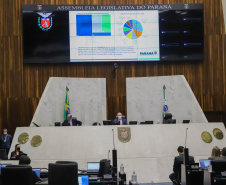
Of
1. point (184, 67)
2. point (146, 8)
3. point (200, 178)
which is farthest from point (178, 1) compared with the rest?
point (200, 178)

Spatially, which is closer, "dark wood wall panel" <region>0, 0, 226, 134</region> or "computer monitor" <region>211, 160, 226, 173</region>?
"computer monitor" <region>211, 160, 226, 173</region>

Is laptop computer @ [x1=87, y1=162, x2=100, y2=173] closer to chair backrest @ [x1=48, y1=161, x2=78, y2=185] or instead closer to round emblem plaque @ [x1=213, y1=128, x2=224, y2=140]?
chair backrest @ [x1=48, y1=161, x2=78, y2=185]

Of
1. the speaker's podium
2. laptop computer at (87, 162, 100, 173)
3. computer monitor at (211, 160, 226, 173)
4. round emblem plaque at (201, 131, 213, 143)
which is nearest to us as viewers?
computer monitor at (211, 160, 226, 173)

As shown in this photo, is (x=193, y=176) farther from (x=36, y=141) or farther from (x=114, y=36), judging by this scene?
(x=114, y=36)

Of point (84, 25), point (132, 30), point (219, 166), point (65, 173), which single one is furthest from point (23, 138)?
point (65, 173)

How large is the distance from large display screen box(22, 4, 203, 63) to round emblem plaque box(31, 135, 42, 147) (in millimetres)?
6294

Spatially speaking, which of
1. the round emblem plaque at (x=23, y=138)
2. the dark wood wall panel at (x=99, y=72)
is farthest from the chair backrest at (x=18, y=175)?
the dark wood wall panel at (x=99, y=72)

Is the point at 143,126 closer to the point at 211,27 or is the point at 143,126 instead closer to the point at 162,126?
the point at 162,126

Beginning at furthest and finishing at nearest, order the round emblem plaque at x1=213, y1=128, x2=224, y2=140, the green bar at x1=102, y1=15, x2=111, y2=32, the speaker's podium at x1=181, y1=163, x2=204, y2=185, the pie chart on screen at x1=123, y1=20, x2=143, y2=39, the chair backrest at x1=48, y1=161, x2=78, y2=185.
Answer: the pie chart on screen at x1=123, y1=20, x2=143, y2=39 → the green bar at x1=102, y1=15, x2=111, y2=32 → the round emblem plaque at x1=213, y1=128, x2=224, y2=140 → the speaker's podium at x1=181, y1=163, x2=204, y2=185 → the chair backrest at x1=48, y1=161, x2=78, y2=185

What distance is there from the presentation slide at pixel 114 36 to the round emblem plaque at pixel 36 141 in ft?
21.0

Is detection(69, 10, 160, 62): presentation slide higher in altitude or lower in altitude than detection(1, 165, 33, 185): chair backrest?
higher

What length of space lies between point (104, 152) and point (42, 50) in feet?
24.9

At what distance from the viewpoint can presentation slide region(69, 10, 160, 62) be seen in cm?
2120

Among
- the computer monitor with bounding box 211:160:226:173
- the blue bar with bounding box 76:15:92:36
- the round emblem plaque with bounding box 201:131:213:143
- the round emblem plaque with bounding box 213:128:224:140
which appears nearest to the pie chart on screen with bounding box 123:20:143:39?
the blue bar with bounding box 76:15:92:36
